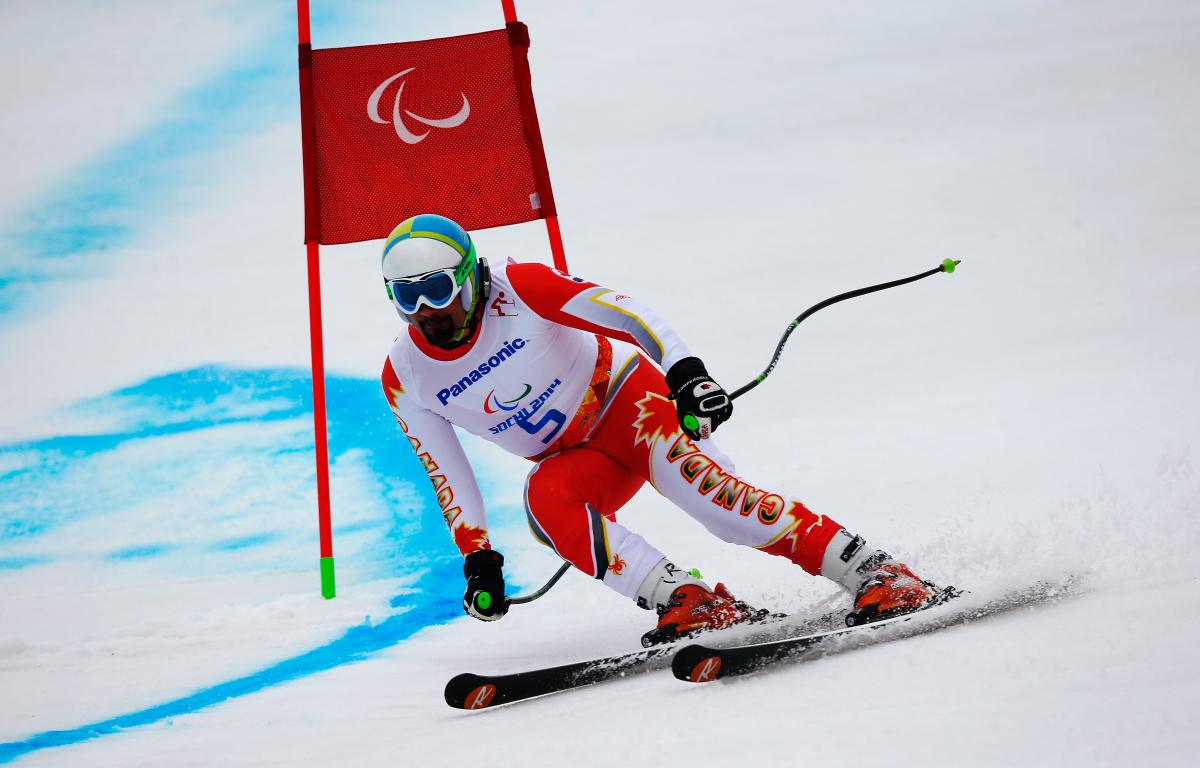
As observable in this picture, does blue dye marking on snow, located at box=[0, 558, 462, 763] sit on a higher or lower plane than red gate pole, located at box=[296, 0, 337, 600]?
lower

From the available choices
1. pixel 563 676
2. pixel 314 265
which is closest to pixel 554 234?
pixel 314 265

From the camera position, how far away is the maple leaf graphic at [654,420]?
9.62ft

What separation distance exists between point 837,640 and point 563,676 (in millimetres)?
630

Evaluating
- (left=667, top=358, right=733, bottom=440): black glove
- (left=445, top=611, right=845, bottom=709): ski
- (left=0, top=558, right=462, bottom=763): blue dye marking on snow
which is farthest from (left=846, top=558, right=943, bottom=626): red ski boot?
(left=0, top=558, right=462, bottom=763): blue dye marking on snow

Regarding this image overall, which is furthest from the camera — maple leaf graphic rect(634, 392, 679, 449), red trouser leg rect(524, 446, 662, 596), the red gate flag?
Answer: the red gate flag

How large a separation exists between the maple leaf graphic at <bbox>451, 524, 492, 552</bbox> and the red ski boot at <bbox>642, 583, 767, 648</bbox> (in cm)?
49

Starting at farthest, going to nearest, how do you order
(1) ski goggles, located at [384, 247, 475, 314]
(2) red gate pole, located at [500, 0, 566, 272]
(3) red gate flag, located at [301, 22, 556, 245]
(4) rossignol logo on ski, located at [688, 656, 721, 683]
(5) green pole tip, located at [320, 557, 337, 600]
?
(3) red gate flag, located at [301, 22, 556, 245] → (5) green pole tip, located at [320, 557, 337, 600] → (2) red gate pole, located at [500, 0, 566, 272] → (1) ski goggles, located at [384, 247, 475, 314] → (4) rossignol logo on ski, located at [688, 656, 721, 683]

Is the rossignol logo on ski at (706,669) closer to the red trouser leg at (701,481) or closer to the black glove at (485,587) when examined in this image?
the red trouser leg at (701,481)

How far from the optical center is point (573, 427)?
9.79ft

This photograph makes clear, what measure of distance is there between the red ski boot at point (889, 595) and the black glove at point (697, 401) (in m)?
0.52

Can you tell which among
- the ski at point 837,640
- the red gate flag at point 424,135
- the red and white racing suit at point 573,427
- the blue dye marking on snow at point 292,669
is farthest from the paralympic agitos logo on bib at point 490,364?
the red gate flag at point 424,135

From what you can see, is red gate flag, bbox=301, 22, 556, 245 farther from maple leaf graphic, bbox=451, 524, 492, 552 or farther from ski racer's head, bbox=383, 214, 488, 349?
maple leaf graphic, bbox=451, 524, 492, 552

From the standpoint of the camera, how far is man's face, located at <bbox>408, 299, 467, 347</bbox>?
277 centimetres

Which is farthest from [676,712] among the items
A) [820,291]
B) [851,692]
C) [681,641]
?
[820,291]
